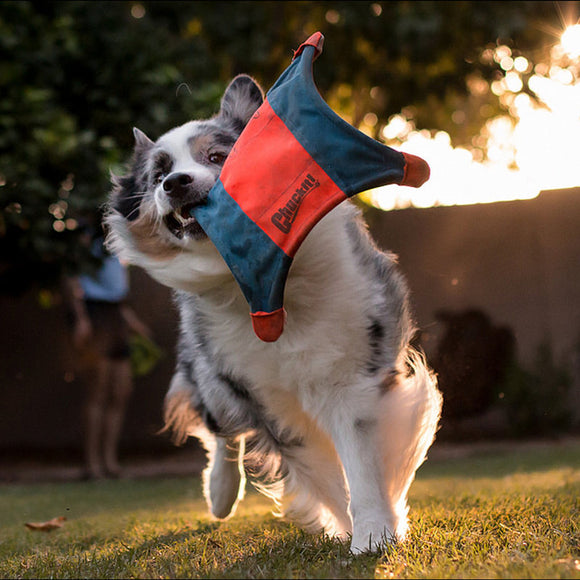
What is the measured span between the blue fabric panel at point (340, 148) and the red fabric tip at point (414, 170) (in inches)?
0.9

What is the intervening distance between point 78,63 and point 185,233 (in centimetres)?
380

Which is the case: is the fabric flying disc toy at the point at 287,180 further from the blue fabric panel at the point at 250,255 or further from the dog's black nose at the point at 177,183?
the dog's black nose at the point at 177,183

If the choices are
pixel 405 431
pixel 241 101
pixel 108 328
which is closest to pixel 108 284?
pixel 108 328

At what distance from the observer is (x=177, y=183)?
2.82 meters

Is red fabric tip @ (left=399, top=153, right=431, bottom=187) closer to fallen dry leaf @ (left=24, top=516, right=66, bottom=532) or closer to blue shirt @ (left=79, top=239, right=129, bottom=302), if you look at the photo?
fallen dry leaf @ (left=24, top=516, right=66, bottom=532)

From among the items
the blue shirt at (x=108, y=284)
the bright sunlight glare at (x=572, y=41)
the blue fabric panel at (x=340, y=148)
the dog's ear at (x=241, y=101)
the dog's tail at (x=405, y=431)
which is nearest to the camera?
the blue fabric panel at (x=340, y=148)

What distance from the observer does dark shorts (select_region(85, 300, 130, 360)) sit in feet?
20.5

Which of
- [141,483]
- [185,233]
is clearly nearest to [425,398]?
[185,233]

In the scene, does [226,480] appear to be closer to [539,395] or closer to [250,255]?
[250,255]

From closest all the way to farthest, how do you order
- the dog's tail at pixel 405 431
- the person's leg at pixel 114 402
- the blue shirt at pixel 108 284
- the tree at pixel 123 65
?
1. the dog's tail at pixel 405 431
2. the tree at pixel 123 65
3. the blue shirt at pixel 108 284
4. the person's leg at pixel 114 402

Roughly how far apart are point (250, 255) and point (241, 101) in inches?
42.9

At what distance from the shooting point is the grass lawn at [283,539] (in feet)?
6.95

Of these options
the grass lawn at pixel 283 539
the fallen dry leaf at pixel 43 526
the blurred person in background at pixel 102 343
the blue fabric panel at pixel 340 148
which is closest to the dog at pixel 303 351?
the grass lawn at pixel 283 539

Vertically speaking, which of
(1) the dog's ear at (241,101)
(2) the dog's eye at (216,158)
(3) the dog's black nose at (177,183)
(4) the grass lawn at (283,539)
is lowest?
(4) the grass lawn at (283,539)
